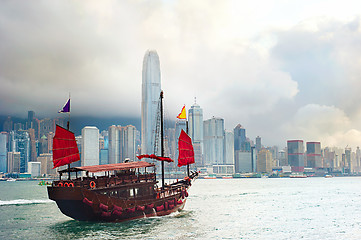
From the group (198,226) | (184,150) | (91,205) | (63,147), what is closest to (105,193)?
(91,205)

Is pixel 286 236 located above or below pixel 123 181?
below

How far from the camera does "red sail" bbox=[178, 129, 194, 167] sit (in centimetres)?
4669

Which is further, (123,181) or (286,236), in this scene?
(123,181)

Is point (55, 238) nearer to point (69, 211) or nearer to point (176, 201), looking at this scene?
point (69, 211)

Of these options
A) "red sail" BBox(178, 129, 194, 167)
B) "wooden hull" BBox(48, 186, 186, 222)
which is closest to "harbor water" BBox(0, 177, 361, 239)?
"wooden hull" BBox(48, 186, 186, 222)

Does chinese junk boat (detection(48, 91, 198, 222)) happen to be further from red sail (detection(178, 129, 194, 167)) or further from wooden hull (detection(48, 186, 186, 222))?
red sail (detection(178, 129, 194, 167))

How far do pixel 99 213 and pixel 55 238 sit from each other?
4320 millimetres

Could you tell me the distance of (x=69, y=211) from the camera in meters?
32.2

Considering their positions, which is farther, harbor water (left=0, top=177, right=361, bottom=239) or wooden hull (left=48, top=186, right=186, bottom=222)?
wooden hull (left=48, top=186, right=186, bottom=222)

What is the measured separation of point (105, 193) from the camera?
1296 inches

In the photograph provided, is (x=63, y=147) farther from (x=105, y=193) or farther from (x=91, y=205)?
(x=91, y=205)

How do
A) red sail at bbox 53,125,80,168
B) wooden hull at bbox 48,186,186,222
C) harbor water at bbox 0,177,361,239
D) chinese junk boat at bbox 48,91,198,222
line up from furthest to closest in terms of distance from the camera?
red sail at bbox 53,125,80,168 < chinese junk boat at bbox 48,91,198,222 < wooden hull at bbox 48,186,186,222 < harbor water at bbox 0,177,361,239

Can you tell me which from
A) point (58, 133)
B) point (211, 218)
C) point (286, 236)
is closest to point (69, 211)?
point (58, 133)

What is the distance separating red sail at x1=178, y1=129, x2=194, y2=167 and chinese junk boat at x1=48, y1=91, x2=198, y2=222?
6.94m
